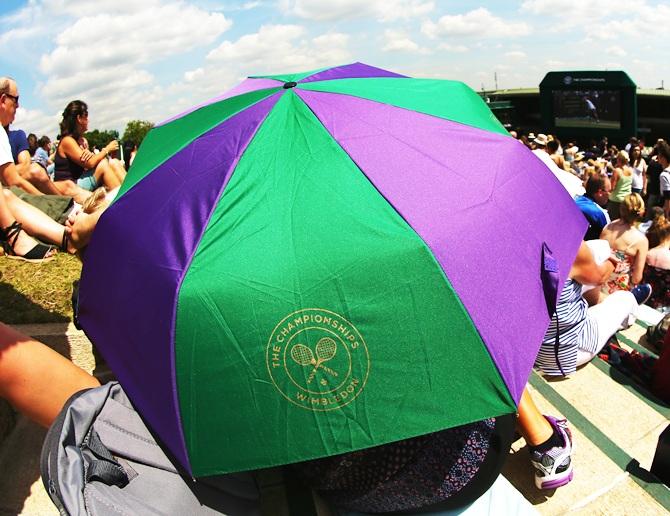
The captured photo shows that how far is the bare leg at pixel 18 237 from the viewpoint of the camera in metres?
3.29

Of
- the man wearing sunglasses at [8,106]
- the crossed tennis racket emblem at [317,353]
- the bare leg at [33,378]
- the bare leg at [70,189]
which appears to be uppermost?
the man wearing sunglasses at [8,106]

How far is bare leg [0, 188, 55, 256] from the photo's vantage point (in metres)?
3.29

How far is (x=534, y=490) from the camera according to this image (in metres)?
2.54

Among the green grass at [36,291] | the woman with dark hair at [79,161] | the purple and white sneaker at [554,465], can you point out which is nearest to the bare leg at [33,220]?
the green grass at [36,291]

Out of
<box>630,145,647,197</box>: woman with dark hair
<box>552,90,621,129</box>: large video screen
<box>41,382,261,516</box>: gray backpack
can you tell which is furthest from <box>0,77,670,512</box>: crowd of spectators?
<box>552,90,621,129</box>: large video screen

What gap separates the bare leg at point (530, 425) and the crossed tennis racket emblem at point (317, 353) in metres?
1.27

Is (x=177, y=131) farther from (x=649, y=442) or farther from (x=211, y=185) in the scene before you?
(x=649, y=442)

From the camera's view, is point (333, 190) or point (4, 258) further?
point (4, 258)

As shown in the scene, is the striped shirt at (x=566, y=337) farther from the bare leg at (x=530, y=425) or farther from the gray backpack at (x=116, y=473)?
the gray backpack at (x=116, y=473)

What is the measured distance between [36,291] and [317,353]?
9.45 ft

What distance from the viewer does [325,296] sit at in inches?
61.6

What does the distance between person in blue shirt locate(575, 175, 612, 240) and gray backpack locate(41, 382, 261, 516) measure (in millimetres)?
4065

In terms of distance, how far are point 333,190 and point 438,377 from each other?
2.33 feet

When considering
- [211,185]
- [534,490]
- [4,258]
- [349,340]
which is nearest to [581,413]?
[534,490]
